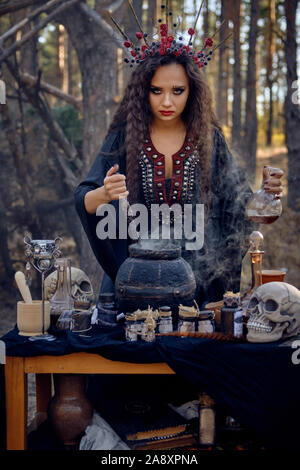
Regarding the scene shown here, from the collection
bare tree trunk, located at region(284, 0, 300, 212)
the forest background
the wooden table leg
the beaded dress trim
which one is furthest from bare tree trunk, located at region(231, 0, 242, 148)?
the wooden table leg

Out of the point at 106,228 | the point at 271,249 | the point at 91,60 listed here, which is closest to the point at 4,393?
the point at 106,228

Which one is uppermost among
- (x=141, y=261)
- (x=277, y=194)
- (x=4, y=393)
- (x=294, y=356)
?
(x=277, y=194)

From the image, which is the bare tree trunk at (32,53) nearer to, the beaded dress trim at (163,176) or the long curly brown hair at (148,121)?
the long curly brown hair at (148,121)

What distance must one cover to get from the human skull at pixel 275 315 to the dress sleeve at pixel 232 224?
69 centimetres

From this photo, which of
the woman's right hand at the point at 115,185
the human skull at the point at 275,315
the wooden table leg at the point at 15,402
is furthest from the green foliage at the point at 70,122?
the human skull at the point at 275,315

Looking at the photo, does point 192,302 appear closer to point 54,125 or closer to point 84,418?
point 84,418

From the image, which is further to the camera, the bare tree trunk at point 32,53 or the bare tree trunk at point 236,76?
the bare tree trunk at point 236,76

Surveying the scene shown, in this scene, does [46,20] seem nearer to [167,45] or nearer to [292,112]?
[167,45]

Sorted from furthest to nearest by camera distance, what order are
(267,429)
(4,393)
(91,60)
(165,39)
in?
(91,60) → (165,39) → (4,393) → (267,429)

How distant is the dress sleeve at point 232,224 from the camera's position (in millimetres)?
3062

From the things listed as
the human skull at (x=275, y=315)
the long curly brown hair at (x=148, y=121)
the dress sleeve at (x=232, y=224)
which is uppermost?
the long curly brown hair at (x=148, y=121)

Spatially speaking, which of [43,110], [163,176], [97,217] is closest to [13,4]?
[43,110]

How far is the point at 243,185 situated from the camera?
3.11 m

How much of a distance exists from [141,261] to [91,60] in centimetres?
382
